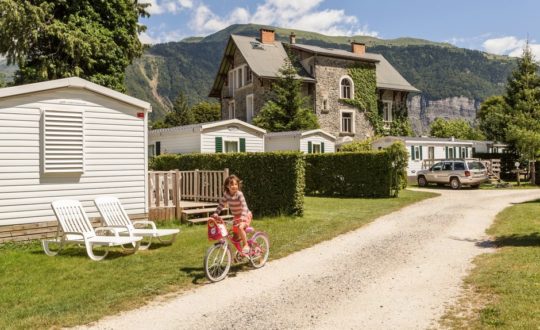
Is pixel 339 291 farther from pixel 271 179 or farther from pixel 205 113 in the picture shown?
pixel 205 113

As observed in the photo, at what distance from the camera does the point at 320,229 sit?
41.5 ft

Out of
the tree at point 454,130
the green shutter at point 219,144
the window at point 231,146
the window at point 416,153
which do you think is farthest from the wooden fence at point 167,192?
the tree at point 454,130

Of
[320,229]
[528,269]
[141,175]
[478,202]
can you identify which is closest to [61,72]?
[141,175]

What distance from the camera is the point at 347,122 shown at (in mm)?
43625

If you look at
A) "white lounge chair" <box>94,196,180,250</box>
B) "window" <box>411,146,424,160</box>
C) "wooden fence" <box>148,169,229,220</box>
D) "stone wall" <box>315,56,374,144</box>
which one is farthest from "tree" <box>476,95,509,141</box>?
"white lounge chair" <box>94,196,180,250</box>

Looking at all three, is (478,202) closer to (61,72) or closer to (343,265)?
(343,265)

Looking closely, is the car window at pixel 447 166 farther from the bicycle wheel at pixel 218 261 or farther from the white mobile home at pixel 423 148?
the bicycle wheel at pixel 218 261

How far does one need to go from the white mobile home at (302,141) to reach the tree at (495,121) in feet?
60.4

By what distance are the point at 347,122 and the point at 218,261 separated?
37170 millimetres

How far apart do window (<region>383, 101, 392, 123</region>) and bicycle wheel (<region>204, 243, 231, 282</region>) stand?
40.1m

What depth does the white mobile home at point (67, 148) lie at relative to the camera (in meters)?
11.1

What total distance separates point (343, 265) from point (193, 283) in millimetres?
2894

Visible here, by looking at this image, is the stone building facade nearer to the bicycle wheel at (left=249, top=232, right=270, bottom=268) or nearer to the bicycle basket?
the bicycle wheel at (left=249, top=232, right=270, bottom=268)

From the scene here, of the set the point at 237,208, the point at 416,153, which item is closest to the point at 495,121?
the point at 416,153
